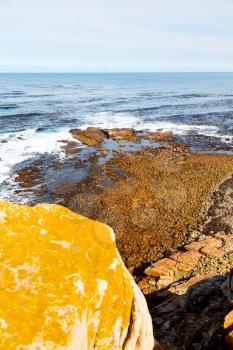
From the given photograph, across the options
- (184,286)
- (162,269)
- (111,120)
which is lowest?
(162,269)

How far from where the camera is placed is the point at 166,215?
88.0ft

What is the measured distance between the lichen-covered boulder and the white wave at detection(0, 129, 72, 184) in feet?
98.4

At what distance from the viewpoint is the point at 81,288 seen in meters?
7.22

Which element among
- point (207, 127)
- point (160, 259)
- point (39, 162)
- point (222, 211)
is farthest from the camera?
point (207, 127)

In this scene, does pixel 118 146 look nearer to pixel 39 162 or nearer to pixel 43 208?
pixel 39 162

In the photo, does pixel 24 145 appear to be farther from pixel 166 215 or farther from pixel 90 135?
pixel 166 215

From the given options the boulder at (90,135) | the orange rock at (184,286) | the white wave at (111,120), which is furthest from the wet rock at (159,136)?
the orange rock at (184,286)

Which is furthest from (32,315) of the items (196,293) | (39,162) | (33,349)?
(39,162)

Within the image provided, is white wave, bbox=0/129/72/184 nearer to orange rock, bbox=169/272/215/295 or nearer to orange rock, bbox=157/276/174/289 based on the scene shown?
orange rock, bbox=157/276/174/289

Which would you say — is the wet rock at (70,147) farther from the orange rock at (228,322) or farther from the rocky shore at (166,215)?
the orange rock at (228,322)

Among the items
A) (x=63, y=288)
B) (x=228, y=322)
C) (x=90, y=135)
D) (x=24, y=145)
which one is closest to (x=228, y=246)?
(x=228, y=322)

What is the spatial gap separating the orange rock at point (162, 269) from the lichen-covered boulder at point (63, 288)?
10.3 metres

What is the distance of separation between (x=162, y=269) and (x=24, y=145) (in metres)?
38.3

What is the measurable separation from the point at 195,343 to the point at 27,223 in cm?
629
